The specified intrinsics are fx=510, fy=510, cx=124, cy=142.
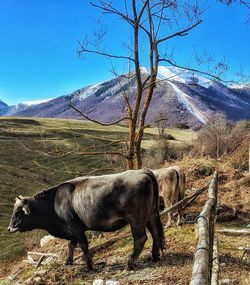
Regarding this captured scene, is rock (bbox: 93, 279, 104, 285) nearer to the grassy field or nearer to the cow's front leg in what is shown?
the cow's front leg

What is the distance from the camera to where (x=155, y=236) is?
415 inches

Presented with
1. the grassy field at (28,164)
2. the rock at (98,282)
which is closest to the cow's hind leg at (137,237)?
the rock at (98,282)

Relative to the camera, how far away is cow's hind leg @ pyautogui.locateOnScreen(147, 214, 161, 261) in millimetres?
10328

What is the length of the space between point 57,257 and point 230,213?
5.30m

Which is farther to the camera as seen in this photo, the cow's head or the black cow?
the cow's head

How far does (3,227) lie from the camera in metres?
41.3

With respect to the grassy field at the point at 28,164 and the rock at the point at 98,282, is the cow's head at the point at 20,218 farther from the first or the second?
the grassy field at the point at 28,164

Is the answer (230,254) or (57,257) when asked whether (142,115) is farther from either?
(230,254)

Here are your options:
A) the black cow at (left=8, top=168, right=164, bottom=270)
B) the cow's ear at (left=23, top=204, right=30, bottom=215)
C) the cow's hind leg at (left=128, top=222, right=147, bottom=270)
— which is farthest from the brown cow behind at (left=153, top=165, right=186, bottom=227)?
the cow's hind leg at (left=128, top=222, right=147, bottom=270)

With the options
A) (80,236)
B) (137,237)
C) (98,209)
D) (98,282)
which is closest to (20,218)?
(80,236)

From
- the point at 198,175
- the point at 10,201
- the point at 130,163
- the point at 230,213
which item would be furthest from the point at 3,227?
the point at 230,213

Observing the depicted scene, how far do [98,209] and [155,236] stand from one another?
4.33 feet

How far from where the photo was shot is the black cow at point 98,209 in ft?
32.7

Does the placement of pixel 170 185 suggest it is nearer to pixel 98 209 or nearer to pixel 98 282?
pixel 98 209
